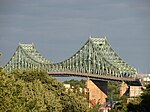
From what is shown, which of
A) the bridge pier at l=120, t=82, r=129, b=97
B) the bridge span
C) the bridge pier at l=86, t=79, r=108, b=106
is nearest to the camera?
the bridge pier at l=120, t=82, r=129, b=97

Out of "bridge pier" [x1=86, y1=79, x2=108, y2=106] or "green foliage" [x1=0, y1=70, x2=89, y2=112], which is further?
"bridge pier" [x1=86, y1=79, x2=108, y2=106]

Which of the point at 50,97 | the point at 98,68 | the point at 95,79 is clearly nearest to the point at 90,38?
the point at 98,68

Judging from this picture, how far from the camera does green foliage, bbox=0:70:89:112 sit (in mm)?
45213

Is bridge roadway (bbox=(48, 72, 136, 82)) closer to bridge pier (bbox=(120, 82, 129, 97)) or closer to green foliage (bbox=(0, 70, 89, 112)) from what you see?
bridge pier (bbox=(120, 82, 129, 97))

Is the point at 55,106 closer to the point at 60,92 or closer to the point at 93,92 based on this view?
the point at 60,92

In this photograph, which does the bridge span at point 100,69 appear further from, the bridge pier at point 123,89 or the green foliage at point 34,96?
the green foliage at point 34,96

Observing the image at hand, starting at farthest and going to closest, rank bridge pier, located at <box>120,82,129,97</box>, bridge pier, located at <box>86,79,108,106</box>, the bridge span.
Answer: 1. the bridge span
2. bridge pier, located at <box>86,79,108,106</box>
3. bridge pier, located at <box>120,82,129,97</box>

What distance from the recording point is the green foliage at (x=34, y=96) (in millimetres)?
45213

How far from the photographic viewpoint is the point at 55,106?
71.9 meters

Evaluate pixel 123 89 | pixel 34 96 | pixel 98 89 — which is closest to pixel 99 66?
pixel 98 89

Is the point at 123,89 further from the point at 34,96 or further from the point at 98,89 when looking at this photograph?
the point at 34,96

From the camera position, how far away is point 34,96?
6338 cm

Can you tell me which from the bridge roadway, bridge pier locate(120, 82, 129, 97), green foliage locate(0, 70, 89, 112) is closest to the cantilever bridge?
the bridge roadway

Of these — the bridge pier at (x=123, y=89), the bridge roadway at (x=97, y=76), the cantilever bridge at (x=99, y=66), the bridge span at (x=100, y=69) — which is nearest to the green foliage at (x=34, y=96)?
the bridge pier at (x=123, y=89)
